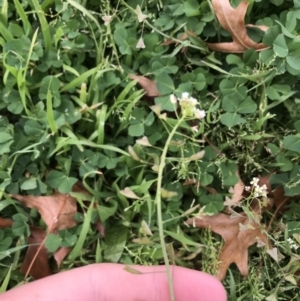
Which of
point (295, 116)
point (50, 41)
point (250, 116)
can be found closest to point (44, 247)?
point (50, 41)

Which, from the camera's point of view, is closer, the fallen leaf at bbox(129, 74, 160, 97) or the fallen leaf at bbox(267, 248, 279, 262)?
the fallen leaf at bbox(267, 248, 279, 262)

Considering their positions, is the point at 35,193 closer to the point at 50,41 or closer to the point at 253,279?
the point at 50,41

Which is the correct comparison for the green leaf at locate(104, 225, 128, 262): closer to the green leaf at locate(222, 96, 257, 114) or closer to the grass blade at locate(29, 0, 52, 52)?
the green leaf at locate(222, 96, 257, 114)

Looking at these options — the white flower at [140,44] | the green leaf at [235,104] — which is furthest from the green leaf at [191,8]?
the green leaf at [235,104]

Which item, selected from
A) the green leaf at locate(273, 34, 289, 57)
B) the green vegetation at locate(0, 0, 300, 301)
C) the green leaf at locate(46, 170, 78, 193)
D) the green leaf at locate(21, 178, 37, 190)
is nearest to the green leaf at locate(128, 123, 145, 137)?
the green vegetation at locate(0, 0, 300, 301)

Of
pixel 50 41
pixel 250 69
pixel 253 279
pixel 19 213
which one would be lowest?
pixel 253 279

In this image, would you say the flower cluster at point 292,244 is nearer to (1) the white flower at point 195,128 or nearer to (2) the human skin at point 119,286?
(2) the human skin at point 119,286
